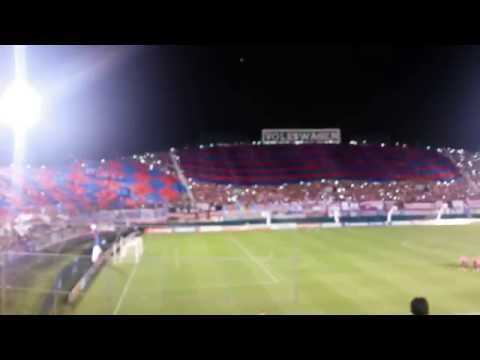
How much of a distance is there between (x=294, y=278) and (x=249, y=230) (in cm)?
1317

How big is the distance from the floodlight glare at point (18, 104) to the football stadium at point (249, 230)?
12 centimetres

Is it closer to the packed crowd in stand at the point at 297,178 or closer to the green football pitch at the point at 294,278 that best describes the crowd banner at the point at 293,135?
the green football pitch at the point at 294,278

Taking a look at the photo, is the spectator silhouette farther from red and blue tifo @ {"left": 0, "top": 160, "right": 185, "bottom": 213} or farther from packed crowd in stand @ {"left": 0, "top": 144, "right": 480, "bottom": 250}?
packed crowd in stand @ {"left": 0, "top": 144, "right": 480, "bottom": 250}

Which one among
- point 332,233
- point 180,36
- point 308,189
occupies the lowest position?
point 332,233

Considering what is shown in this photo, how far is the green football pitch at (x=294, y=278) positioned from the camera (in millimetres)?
9680

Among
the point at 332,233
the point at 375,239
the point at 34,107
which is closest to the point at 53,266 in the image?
the point at 34,107

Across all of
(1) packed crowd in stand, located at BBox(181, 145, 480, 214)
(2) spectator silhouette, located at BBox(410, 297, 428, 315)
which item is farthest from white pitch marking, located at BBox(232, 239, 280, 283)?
(1) packed crowd in stand, located at BBox(181, 145, 480, 214)

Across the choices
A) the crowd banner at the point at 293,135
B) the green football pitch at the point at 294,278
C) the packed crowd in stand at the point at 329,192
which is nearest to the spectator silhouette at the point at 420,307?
the green football pitch at the point at 294,278

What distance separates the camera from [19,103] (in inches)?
516

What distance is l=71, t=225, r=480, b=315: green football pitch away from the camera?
9.68 metres

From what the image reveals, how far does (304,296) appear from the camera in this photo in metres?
10.5

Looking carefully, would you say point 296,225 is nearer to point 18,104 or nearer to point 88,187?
point 88,187
